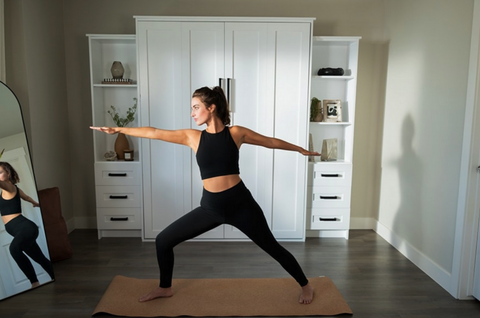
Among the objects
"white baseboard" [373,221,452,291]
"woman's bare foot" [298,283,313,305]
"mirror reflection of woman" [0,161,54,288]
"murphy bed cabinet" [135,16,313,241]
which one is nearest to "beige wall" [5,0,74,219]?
"mirror reflection of woman" [0,161,54,288]

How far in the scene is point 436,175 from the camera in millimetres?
3068

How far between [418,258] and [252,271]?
4.81 ft

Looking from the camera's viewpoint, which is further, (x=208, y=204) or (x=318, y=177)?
(x=318, y=177)

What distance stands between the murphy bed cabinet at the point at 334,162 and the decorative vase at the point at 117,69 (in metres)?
2.01

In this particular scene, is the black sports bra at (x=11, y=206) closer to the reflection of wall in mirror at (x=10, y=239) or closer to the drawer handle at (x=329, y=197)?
the reflection of wall in mirror at (x=10, y=239)

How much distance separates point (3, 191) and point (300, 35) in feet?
9.32

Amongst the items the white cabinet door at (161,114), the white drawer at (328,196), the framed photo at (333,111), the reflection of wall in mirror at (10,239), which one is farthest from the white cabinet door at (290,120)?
the reflection of wall in mirror at (10,239)

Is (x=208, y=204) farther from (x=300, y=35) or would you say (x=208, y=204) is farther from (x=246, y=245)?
(x=300, y=35)

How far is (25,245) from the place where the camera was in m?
2.77

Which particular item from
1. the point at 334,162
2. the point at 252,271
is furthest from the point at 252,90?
the point at 252,271

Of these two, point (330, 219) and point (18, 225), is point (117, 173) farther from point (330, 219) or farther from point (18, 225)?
point (330, 219)

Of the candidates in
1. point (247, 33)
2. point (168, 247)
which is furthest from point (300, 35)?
point (168, 247)

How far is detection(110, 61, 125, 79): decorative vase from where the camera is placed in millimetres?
3873

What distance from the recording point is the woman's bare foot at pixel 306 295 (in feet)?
8.53
